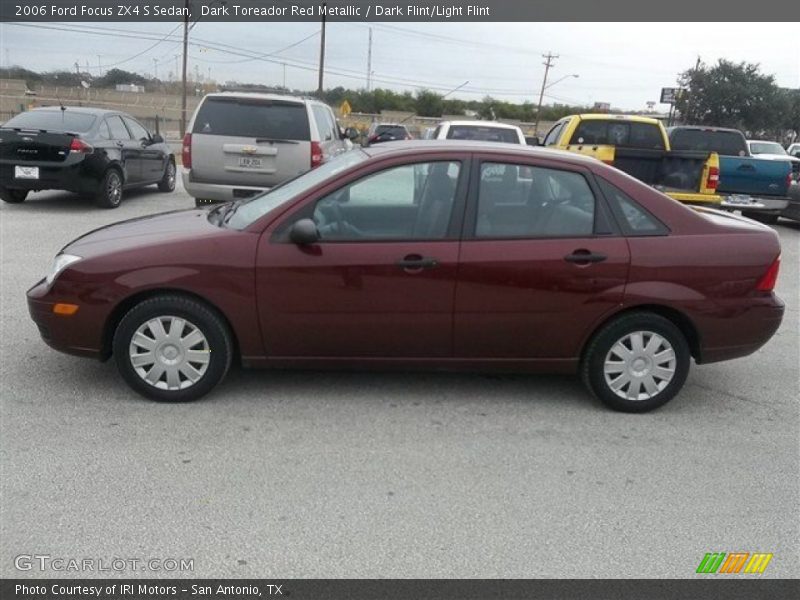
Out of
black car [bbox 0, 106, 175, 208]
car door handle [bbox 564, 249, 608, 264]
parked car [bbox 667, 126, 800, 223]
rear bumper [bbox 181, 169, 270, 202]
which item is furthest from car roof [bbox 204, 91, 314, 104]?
parked car [bbox 667, 126, 800, 223]

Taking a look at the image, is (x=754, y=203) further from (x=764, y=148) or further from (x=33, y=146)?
(x=33, y=146)

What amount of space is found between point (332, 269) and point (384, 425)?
96 centimetres

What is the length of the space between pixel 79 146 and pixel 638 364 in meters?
9.47

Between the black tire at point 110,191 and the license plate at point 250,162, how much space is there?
3.24m

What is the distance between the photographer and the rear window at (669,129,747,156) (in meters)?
13.9

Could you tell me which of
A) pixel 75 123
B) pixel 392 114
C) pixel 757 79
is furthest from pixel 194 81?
pixel 75 123

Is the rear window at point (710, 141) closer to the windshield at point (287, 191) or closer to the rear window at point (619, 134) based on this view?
the rear window at point (619, 134)

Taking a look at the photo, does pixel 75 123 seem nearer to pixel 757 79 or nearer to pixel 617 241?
pixel 617 241

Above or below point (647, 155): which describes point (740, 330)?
below

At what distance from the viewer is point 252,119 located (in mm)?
9531

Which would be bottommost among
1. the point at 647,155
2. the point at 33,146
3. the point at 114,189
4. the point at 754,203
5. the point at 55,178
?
the point at 114,189

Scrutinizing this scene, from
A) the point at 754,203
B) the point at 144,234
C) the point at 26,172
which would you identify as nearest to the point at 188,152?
the point at 26,172

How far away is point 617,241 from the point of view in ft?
14.1

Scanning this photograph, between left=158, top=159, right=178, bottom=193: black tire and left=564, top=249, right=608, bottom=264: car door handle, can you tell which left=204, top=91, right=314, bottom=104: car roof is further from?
left=564, top=249, right=608, bottom=264: car door handle
